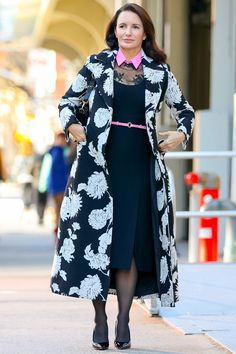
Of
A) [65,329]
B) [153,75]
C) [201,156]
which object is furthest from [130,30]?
[201,156]

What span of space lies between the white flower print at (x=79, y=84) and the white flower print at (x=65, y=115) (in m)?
0.13

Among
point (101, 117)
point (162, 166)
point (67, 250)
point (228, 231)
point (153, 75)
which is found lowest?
point (228, 231)

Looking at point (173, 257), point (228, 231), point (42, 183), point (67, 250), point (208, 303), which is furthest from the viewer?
point (42, 183)

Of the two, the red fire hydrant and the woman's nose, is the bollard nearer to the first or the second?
the red fire hydrant

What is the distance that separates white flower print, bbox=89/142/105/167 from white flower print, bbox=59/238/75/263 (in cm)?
44

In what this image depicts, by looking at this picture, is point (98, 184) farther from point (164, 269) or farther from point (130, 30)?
point (130, 30)

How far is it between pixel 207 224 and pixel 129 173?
550 cm

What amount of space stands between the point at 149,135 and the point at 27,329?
174 cm

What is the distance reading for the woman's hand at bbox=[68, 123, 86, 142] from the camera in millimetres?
7277

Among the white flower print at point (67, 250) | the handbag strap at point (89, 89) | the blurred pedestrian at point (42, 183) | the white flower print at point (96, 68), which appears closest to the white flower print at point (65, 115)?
the handbag strap at point (89, 89)

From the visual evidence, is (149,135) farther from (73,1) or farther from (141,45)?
(73,1)

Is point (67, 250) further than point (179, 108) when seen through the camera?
No

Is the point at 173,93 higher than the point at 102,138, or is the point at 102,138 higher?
the point at 173,93

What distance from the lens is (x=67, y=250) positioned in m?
7.35
